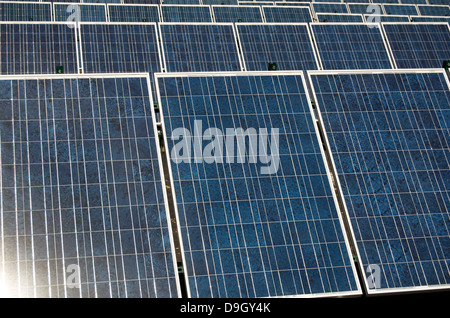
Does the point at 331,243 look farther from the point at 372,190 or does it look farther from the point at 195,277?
the point at 195,277

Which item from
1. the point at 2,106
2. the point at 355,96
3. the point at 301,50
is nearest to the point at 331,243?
the point at 355,96

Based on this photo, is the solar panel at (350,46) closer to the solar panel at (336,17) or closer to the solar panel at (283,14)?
the solar panel at (336,17)

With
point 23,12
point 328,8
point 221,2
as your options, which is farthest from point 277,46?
point 23,12

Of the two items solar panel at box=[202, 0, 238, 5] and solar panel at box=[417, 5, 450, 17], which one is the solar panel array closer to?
solar panel at box=[202, 0, 238, 5]

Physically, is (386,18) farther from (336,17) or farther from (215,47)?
(215,47)

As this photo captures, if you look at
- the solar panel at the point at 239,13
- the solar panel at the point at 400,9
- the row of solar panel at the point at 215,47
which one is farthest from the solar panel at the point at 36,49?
the solar panel at the point at 400,9

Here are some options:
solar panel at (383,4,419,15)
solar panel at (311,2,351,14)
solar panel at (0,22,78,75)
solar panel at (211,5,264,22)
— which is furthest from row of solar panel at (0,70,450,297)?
solar panel at (383,4,419,15)
